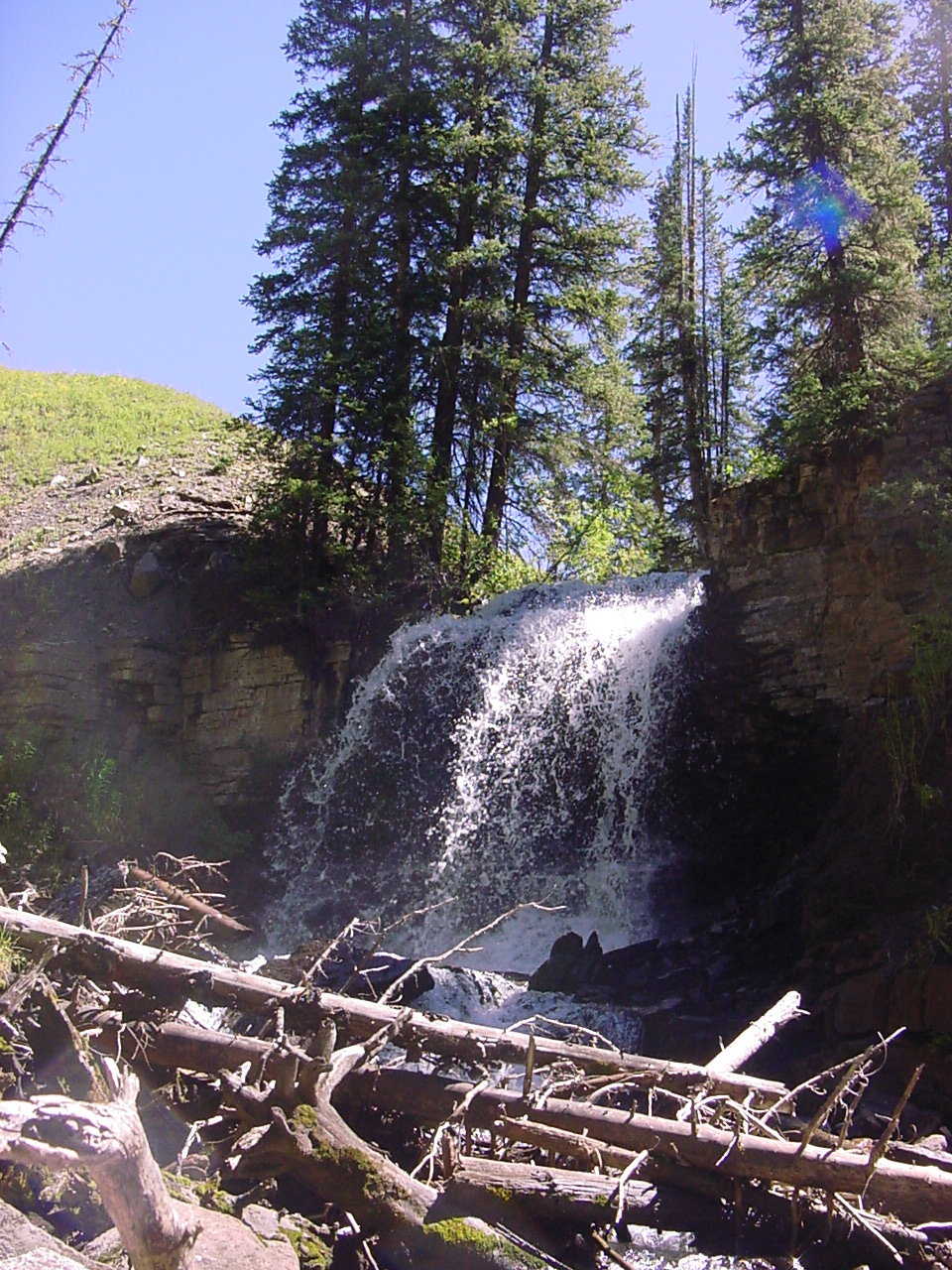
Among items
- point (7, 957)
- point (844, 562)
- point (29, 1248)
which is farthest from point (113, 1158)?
point (844, 562)

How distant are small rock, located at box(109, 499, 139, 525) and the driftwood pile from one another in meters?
14.6

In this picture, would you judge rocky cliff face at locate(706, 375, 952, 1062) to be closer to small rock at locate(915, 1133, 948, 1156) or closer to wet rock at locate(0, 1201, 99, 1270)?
small rock at locate(915, 1133, 948, 1156)

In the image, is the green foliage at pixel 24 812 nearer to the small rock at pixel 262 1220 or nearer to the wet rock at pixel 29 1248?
the small rock at pixel 262 1220

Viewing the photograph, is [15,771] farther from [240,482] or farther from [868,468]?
[868,468]

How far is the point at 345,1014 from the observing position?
5.39m

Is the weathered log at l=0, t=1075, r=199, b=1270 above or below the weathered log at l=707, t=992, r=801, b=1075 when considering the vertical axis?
above

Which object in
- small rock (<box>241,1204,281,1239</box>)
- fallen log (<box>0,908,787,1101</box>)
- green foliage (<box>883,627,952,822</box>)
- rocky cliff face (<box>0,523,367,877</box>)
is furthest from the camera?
rocky cliff face (<box>0,523,367,877</box>)

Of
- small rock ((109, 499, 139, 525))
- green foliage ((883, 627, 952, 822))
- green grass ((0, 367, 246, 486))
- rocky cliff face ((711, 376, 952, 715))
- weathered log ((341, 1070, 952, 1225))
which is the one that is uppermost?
green grass ((0, 367, 246, 486))

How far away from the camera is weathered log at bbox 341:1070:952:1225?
14.4 feet

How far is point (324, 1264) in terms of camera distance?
13.2ft

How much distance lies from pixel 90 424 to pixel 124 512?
7370mm

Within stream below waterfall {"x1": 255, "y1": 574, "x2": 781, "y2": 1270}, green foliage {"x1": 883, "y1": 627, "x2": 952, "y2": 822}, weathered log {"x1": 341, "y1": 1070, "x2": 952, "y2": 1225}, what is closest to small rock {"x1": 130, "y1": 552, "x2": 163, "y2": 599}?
stream below waterfall {"x1": 255, "y1": 574, "x2": 781, "y2": 1270}

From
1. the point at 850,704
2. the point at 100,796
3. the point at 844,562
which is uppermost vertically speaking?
the point at 844,562

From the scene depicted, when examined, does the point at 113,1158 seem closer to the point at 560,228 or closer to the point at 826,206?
the point at 826,206
